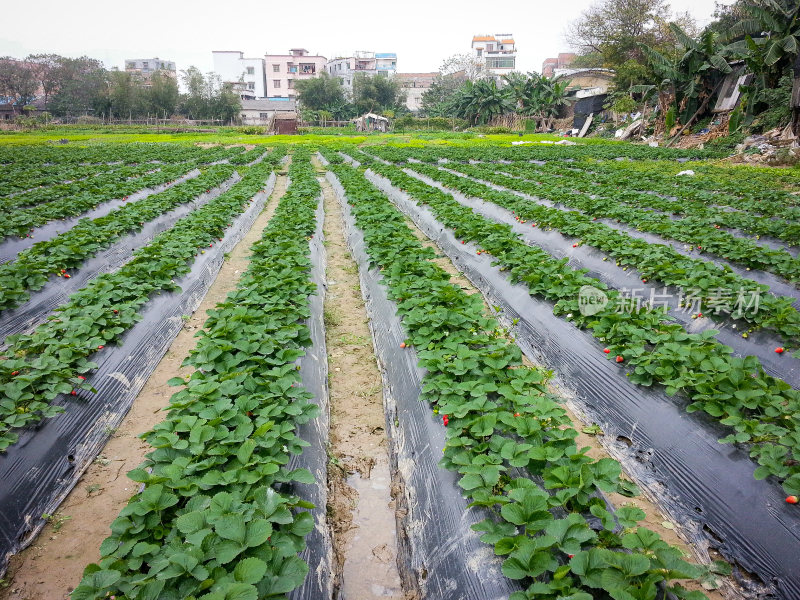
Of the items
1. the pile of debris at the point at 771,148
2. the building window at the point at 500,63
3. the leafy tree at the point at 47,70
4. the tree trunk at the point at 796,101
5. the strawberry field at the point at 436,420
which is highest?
the building window at the point at 500,63

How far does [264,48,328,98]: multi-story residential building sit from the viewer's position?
257ft

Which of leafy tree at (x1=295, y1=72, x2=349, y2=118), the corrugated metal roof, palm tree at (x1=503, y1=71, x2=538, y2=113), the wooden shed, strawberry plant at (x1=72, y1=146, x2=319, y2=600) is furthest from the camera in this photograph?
the corrugated metal roof

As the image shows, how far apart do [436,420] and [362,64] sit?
291 ft

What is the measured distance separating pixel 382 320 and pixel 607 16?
167 feet

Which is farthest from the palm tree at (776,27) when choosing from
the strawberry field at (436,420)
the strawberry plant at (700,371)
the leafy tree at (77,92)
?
the leafy tree at (77,92)

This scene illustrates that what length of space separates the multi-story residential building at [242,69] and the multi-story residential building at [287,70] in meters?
2.70

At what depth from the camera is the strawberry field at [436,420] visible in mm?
2129

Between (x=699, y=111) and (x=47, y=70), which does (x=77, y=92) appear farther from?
(x=699, y=111)

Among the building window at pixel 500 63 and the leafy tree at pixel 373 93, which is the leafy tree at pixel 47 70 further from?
the building window at pixel 500 63

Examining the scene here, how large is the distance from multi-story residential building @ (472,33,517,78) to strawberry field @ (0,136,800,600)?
95885 mm

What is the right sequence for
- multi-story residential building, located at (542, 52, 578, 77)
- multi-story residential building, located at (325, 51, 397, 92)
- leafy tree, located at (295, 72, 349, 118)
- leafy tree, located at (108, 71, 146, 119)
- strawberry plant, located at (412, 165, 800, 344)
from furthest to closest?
multi-story residential building, located at (542, 52, 578, 77) < multi-story residential building, located at (325, 51, 397, 92) < leafy tree, located at (295, 72, 349, 118) < leafy tree, located at (108, 71, 146, 119) < strawberry plant, located at (412, 165, 800, 344)

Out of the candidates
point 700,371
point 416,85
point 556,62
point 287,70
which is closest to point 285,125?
point 287,70

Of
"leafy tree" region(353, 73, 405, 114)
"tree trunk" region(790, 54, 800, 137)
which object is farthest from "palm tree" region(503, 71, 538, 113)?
"tree trunk" region(790, 54, 800, 137)

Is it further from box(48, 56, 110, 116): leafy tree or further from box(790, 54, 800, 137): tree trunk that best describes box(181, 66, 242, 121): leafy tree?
box(790, 54, 800, 137): tree trunk
